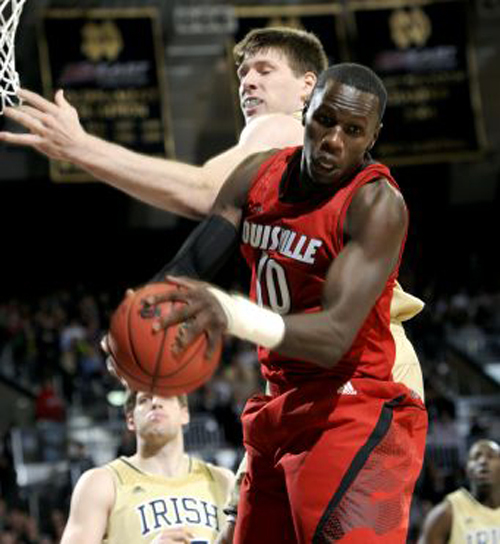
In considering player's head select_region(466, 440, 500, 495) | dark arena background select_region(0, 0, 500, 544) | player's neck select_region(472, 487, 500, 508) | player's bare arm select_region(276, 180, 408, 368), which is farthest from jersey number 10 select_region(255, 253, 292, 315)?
dark arena background select_region(0, 0, 500, 544)

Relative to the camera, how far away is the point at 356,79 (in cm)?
336

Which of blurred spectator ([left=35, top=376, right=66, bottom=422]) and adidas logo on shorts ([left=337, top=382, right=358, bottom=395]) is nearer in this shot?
adidas logo on shorts ([left=337, top=382, right=358, bottom=395])

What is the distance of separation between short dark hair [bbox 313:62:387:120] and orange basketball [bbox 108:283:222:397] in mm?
818

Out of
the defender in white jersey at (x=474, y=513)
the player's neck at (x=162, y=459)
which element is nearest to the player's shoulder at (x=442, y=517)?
the defender in white jersey at (x=474, y=513)

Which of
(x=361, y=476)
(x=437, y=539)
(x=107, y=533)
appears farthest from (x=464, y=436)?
(x=361, y=476)

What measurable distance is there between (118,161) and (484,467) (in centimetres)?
448

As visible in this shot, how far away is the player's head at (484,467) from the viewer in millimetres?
7293

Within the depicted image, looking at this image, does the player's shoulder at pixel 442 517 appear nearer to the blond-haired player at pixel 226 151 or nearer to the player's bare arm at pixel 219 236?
the blond-haired player at pixel 226 151

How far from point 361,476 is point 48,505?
7.97 meters

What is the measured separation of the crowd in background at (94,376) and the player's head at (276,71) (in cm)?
635

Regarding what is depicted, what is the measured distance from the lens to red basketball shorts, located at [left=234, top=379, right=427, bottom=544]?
3434mm

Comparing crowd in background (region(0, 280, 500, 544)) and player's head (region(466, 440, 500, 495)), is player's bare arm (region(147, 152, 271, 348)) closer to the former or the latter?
player's head (region(466, 440, 500, 495))

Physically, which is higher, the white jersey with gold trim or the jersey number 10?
the jersey number 10

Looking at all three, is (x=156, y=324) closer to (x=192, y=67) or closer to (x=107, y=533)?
(x=107, y=533)
